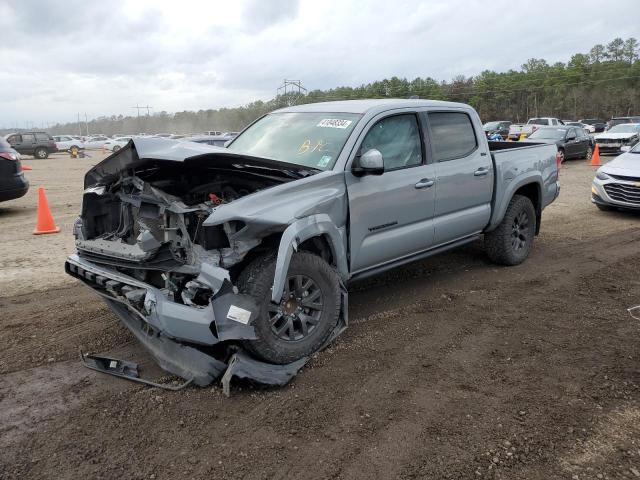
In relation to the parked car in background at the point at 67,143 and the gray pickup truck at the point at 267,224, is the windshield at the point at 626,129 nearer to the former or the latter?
the gray pickup truck at the point at 267,224

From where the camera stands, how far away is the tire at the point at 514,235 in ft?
20.0

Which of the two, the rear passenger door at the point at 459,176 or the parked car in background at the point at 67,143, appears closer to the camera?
the rear passenger door at the point at 459,176

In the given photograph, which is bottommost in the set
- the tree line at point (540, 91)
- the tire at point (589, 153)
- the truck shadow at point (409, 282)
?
the truck shadow at point (409, 282)

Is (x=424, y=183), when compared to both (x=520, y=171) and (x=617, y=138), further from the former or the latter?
(x=617, y=138)

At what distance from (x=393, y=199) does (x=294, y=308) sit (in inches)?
55.8

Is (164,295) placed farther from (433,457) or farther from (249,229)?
(433,457)

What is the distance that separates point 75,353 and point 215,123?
10745cm

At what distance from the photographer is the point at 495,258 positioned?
6242 mm

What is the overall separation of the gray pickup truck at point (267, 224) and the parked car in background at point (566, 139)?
676 inches

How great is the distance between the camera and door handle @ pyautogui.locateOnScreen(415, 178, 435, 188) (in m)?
4.68

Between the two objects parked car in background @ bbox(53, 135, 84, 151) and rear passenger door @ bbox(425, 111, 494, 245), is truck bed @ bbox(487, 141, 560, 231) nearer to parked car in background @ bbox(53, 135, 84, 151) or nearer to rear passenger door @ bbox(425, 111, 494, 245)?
rear passenger door @ bbox(425, 111, 494, 245)

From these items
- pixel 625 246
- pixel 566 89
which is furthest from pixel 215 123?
pixel 625 246

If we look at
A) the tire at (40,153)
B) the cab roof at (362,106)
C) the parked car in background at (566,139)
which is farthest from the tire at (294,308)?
the tire at (40,153)

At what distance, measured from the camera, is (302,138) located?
4.60 metres
